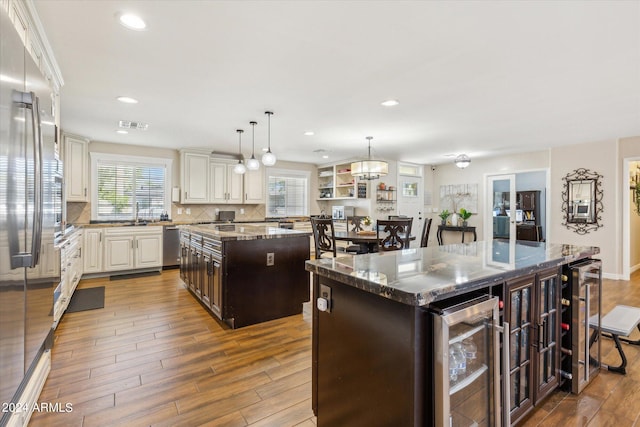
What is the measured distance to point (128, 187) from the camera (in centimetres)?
588

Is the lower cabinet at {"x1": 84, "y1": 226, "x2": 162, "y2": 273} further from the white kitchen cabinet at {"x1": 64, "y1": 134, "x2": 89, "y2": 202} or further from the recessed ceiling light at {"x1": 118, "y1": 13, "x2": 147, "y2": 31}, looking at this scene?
the recessed ceiling light at {"x1": 118, "y1": 13, "x2": 147, "y2": 31}

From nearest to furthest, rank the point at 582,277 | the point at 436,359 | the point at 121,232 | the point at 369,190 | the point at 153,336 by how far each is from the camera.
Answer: the point at 436,359 → the point at 582,277 → the point at 153,336 → the point at 121,232 → the point at 369,190

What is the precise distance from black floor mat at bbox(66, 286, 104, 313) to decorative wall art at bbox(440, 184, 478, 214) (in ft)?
24.7

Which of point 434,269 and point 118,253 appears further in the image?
point 118,253

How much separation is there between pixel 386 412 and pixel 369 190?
6.23m

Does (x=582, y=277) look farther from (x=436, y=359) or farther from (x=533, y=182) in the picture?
(x=533, y=182)

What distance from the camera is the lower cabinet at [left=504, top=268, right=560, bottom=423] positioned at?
63.5 inches

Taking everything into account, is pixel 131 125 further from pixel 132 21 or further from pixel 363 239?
pixel 363 239

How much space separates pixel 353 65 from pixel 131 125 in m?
3.49

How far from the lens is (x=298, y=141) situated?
215 inches

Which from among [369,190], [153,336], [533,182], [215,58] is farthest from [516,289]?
[533,182]

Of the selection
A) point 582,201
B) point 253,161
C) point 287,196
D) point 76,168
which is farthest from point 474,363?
point 287,196

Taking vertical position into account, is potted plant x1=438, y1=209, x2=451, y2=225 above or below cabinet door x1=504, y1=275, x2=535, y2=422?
above

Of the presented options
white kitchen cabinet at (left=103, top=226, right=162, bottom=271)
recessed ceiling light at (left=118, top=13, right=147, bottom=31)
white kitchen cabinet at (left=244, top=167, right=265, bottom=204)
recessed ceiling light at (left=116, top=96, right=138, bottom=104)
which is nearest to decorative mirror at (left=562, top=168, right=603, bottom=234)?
white kitchen cabinet at (left=244, top=167, right=265, bottom=204)
